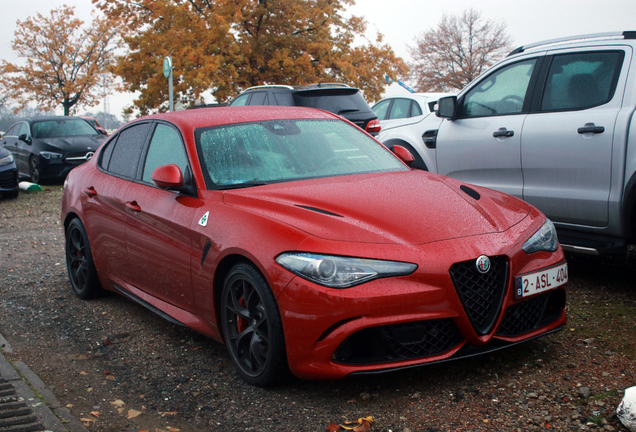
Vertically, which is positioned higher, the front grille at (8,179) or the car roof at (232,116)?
the car roof at (232,116)

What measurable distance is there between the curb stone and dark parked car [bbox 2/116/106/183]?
41.6ft

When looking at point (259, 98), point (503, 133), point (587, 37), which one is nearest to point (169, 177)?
point (503, 133)

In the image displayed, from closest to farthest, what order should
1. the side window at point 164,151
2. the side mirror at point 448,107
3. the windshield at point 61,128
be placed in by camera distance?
the side window at point 164,151 → the side mirror at point 448,107 → the windshield at point 61,128

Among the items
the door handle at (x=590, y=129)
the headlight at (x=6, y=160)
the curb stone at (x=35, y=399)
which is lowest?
the curb stone at (x=35, y=399)

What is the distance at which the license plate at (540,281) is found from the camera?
3.40 m

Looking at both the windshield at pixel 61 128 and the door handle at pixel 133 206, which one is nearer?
the door handle at pixel 133 206

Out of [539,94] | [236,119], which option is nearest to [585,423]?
[236,119]

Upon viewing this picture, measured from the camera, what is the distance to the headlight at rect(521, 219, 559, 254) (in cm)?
356

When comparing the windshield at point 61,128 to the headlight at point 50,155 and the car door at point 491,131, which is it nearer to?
the headlight at point 50,155

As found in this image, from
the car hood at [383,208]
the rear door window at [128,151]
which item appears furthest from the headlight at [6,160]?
the car hood at [383,208]

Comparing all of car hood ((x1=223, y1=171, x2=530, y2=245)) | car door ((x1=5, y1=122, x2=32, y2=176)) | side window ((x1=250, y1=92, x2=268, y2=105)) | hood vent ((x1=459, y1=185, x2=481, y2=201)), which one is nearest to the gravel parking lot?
car hood ((x1=223, y1=171, x2=530, y2=245))

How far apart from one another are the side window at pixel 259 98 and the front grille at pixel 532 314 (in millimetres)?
9157

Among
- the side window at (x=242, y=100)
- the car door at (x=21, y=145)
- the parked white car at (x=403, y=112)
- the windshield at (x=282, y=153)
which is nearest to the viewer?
the windshield at (x=282, y=153)

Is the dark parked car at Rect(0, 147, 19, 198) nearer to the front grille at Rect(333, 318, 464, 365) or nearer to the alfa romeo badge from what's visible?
the front grille at Rect(333, 318, 464, 365)
